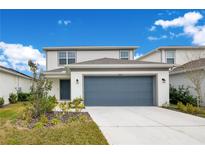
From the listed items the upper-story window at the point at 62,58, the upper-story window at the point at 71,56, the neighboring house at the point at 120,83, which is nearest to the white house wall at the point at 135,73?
the neighboring house at the point at 120,83

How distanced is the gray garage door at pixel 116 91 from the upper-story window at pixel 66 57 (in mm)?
6647

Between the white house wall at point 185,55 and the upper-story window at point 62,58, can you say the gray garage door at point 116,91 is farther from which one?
the white house wall at point 185,55

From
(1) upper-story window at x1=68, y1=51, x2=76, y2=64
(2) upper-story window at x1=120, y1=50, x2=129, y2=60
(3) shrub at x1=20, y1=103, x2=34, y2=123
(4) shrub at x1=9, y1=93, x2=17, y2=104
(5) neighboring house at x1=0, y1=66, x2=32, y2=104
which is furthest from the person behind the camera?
(2) upper-story window at x1=120, y1=50, x2=129, y2=60

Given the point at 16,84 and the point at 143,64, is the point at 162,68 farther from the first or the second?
the point at 16,84

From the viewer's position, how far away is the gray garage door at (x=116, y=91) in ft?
43.3

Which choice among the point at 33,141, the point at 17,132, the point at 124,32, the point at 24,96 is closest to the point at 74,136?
the point at 33,141

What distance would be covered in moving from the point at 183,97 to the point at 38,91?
10431 mm

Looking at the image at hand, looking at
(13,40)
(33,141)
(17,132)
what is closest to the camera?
(33,141)

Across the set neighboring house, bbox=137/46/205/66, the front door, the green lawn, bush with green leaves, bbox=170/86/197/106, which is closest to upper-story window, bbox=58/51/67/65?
the front door

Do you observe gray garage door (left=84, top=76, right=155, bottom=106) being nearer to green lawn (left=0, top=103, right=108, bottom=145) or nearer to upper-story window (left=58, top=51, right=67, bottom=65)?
green lawn (left=0, top=103, right=108, bottom=145)

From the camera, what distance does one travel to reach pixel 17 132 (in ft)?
19.2

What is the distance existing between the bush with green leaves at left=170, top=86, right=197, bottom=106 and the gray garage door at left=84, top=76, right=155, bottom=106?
219 centimetres

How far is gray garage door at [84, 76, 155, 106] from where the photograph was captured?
13203 millimetres
